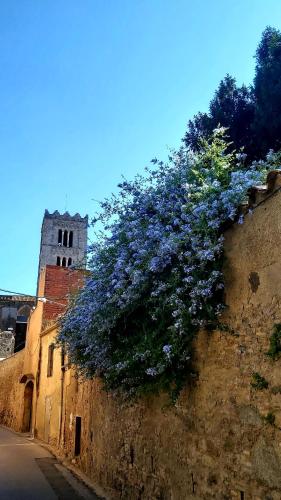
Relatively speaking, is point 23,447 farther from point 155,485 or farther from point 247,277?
point 247,277

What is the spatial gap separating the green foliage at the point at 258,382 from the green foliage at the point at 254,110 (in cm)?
743

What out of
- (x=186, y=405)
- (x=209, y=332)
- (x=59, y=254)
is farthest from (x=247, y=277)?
(x=59, y=254)

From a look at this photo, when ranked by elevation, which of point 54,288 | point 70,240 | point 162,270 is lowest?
point 162,270

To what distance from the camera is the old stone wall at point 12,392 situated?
23.7 m

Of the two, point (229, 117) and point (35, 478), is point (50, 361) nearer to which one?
point (35, 478)

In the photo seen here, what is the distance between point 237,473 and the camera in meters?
5.13

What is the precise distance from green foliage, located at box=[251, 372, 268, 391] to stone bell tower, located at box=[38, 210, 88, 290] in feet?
219

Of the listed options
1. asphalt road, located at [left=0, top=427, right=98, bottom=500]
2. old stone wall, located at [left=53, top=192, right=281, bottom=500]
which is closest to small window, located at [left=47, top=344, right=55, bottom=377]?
asphalt road, located at [left=0, top=427, right=98, bottom=500]

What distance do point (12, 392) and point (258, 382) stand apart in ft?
78.0

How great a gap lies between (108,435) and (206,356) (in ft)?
14.9

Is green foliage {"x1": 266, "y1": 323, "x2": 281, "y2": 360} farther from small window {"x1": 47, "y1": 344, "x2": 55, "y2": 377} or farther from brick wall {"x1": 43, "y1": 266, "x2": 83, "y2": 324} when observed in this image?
brick wall {"x1": 43, "y1": 266, "x2": 83, "y2": 324}

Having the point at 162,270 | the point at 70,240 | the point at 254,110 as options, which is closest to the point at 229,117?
the point at 254,110

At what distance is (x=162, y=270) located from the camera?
6.32 meters

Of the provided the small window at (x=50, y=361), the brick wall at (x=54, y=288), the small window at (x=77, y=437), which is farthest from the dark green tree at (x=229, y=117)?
the small window at (x=50, y=361)
